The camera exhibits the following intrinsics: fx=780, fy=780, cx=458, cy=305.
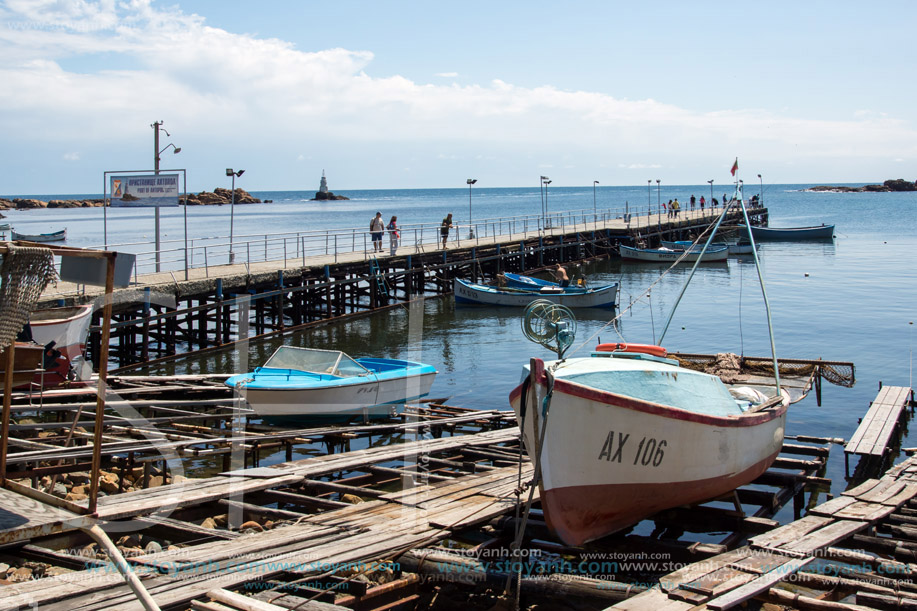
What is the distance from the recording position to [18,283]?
5.93 metres

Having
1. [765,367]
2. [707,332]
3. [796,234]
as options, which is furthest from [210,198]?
[765,367]

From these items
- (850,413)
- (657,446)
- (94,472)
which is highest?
(94,472)

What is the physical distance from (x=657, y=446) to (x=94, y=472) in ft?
19.9

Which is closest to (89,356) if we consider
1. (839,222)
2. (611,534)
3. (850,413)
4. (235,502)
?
(235,502)

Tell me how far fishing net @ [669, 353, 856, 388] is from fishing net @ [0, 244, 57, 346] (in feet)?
43.2

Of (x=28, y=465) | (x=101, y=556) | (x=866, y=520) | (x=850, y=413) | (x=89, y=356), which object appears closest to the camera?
(x=101, y=556)

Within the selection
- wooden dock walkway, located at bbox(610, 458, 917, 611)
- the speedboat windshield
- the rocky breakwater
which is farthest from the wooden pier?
the rocky breakwater

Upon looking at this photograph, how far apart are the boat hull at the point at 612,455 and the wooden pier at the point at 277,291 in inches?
658

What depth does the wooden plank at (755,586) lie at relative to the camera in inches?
271

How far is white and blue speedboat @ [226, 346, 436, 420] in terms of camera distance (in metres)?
15.3

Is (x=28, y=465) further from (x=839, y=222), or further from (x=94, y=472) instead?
(x=839, y=222)

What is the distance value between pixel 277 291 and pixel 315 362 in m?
13.0

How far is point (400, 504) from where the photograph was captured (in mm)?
9648

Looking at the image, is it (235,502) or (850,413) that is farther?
(850,413)
